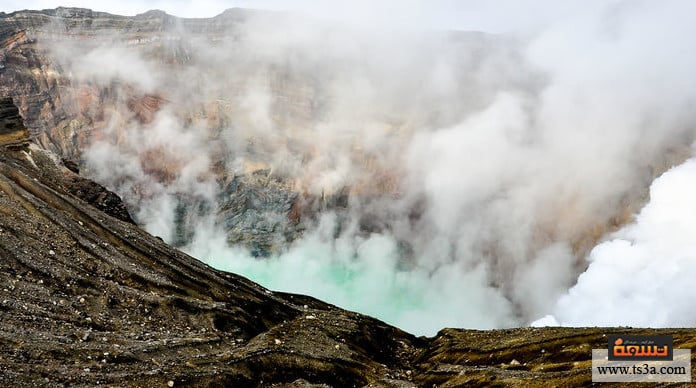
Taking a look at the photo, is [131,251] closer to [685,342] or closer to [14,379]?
[14,379]

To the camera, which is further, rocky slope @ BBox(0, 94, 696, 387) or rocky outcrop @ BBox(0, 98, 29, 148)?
rocky outcrop @ BBox(0, 98, 29, 148)

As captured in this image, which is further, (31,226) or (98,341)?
(31,226)

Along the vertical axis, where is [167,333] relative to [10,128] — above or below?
below

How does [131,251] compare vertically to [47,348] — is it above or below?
above

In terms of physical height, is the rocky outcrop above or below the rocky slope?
above

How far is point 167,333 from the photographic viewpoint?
68312 mm

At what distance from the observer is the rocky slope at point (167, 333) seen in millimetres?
53781

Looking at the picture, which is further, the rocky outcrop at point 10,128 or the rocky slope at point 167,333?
the rocky outcrop at point 10,128

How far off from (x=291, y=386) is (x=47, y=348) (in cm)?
2571

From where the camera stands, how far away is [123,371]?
5250 cm

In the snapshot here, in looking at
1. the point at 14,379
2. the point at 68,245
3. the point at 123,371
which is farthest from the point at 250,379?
the point at 68,245

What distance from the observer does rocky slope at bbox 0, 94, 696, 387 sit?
53781mm

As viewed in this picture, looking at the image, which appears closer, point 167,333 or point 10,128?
point 167,333

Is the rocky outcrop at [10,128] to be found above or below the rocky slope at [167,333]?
above
